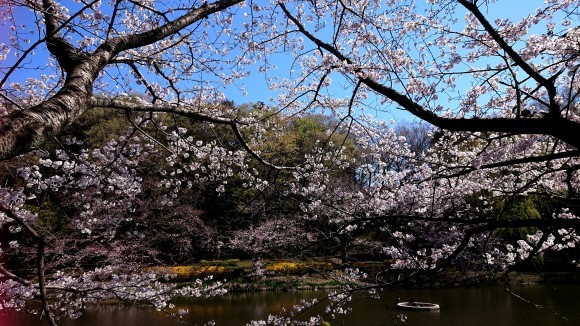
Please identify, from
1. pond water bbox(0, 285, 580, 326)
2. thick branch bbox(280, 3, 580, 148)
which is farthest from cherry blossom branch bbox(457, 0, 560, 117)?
→ pond water bbox(0, 285, 580, 326)

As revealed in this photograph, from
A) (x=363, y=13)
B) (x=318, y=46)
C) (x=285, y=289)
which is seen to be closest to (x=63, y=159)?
(x=318, y=46)

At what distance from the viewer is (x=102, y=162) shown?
4.61 meters

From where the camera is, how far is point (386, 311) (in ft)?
30.5

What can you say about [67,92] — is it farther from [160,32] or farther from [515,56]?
[515,56]

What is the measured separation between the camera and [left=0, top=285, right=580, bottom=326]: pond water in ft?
27.2

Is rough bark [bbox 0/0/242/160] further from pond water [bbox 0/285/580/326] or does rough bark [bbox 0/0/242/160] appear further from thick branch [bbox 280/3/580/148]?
pond water [bbox 0/285/580/326]

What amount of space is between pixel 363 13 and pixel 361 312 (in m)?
7.56

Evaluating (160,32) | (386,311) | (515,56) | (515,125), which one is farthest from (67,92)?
(386,311)

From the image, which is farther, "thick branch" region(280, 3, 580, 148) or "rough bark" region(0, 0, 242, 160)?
"thick branch" region(280, 3, 580, 148)

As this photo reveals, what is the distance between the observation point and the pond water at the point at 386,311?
8289 millimetres

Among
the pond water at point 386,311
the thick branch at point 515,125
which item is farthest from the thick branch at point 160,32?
the pond water at point 386,311

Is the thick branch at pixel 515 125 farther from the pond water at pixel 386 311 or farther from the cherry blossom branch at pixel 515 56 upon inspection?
the pond water at pixel 386 311

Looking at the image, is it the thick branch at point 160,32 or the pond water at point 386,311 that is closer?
the thick branch at point 160,32

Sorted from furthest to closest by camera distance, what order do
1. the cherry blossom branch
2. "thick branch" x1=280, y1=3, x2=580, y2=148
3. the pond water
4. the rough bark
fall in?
the pond water → the cherry blossom branch → "thick branch" x1=280, y1=3, x2=580, y2=148 → the rough bark
